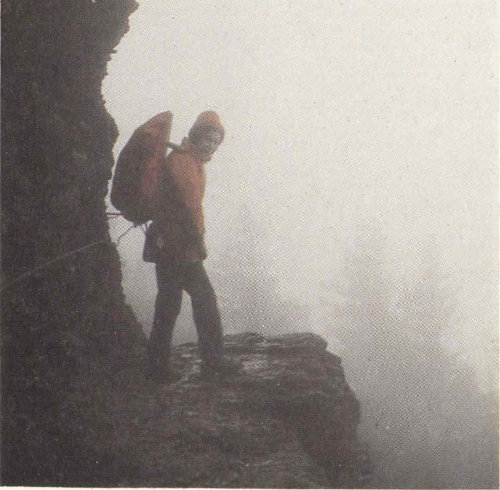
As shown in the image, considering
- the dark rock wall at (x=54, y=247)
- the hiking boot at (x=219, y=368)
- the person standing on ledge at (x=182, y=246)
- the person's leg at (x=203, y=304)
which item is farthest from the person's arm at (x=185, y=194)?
the hiking boot at (x=219, y=368)

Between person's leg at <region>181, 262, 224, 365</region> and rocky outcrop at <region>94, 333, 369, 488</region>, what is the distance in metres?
0.48

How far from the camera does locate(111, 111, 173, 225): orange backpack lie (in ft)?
15.4

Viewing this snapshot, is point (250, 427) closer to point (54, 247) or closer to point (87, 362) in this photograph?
point (87, 362)

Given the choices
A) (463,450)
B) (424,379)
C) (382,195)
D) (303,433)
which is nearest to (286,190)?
(382,195)

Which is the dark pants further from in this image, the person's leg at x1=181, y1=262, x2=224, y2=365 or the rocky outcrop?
the rocky outcrop

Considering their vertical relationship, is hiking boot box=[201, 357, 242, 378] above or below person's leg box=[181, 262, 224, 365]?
below

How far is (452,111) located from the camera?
8.59 meters

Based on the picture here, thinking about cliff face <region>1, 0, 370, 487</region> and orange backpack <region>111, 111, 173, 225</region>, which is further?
orange backpack <region>111, 111, 173, 225</region>

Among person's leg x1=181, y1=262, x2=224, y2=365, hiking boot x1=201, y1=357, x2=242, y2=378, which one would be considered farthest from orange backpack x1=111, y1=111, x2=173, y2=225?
hiking boot x1=201, y1=357, x2=242, y2=378

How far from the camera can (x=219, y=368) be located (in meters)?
5.45

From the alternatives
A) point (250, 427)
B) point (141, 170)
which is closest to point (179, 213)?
point (141, 170)

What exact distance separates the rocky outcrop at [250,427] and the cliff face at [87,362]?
0.6 inches

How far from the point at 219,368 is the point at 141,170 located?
92.2 inches

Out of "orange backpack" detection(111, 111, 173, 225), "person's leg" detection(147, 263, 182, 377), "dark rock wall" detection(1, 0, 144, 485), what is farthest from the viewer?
"person's leg" detection(147, 263, 182, 377)
